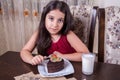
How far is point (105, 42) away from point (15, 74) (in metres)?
0.78

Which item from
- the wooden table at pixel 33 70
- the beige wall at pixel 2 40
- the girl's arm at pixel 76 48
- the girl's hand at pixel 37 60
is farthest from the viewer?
the beige wall at pixel 2 40

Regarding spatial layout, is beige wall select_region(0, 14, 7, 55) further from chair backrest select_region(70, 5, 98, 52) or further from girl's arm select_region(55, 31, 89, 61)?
girl's arm select_region(55, 31, 89, 61)

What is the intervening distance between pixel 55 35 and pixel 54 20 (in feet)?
0.57

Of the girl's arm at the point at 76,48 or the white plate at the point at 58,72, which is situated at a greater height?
the girl's arm at the point at 76,48

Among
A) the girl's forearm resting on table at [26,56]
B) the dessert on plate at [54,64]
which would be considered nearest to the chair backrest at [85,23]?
the girl's forearm resting on table at [26,56]

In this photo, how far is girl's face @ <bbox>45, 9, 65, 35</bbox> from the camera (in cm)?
137

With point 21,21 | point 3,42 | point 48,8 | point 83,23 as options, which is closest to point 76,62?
point 48,8

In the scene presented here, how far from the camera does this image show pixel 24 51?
1346 millimetres

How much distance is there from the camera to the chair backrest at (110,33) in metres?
1.47

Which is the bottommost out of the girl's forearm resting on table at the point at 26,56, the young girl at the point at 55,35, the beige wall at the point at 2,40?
the beige wall at the point at 2,40

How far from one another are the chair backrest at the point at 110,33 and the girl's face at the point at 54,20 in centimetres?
32

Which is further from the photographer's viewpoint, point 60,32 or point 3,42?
point 3,42

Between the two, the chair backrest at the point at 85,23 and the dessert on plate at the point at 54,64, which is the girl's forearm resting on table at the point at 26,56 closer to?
the dessert on plate at the point at 54,64

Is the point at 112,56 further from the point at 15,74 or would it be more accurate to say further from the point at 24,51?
the point at 15,74
